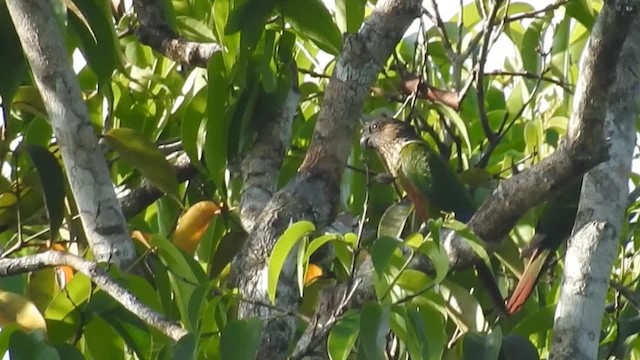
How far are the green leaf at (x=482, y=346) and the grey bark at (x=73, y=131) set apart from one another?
43 cm

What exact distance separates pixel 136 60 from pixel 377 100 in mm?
432

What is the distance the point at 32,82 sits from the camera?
159 cm

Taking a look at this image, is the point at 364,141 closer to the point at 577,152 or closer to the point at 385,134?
the point at 385,134

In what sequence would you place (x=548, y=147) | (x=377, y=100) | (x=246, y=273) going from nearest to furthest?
(x=246, y=273)
(x=548, y=147)
(x=377, y=100)

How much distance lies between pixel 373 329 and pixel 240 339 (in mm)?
138

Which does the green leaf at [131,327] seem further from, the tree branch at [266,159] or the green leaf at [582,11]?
the green leaf at [582,11]

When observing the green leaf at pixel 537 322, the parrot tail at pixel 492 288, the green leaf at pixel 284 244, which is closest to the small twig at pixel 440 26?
the parrot tail at pixel 492 288

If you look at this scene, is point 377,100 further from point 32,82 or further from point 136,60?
point 32,82

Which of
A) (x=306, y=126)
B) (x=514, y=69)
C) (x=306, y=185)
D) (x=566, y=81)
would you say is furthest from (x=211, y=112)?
(x=514, y=69)

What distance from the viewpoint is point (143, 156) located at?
5.06 feet

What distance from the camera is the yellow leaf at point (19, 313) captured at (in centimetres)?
129

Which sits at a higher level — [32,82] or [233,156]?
[32,82]

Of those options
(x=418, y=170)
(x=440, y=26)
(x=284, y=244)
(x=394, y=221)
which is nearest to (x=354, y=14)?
(x=394, y=221)

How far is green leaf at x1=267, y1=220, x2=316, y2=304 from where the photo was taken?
1.16 metres
